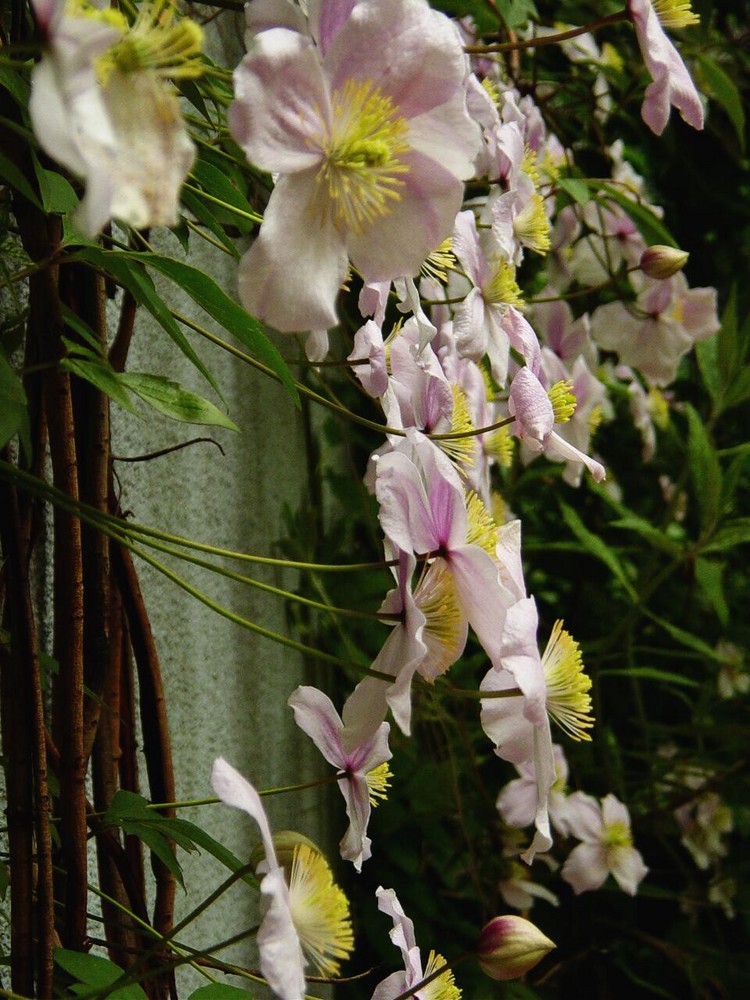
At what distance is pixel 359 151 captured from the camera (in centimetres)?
28

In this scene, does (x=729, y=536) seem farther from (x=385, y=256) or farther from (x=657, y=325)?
(x=385, y=256)

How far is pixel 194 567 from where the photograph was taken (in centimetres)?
83

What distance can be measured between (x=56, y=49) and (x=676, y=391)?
183cm

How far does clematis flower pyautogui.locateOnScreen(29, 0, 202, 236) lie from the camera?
181 mm

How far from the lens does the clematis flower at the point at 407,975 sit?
440 mm

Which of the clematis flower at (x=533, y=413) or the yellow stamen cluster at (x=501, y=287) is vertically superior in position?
the yellow stamen cluster at (x=501, y=287)

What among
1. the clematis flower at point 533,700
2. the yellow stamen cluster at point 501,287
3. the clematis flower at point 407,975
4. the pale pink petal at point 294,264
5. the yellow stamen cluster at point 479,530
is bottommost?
the clematis flower at point 407,975

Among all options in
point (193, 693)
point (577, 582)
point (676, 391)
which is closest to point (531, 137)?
point (193, 693)

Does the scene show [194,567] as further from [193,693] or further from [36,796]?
[36,796]

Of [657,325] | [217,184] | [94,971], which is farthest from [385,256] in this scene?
[657,325]

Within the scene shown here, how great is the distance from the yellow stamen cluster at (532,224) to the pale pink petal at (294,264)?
367 millimetres

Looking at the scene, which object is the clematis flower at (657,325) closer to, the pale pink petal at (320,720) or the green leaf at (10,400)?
the pale pink petal at (320,720)

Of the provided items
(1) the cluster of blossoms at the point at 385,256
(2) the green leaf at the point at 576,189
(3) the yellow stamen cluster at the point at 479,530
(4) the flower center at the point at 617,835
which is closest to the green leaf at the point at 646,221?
(2) the green leaf at the point at 576,189

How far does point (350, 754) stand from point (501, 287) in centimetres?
26
